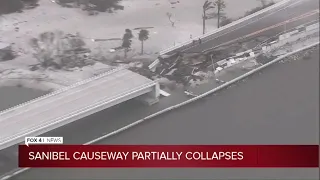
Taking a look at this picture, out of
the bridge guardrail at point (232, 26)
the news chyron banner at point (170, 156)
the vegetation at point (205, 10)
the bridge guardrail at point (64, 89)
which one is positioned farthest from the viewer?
the vegetation at point (205, 10)

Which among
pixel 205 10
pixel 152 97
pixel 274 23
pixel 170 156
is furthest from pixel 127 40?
pixel 170 156

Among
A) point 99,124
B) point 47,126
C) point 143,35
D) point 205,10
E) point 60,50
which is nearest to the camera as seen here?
point 47,126

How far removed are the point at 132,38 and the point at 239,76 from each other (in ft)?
2.90

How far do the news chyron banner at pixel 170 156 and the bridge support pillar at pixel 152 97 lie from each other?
91 centimetres

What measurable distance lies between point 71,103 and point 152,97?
0.53 metres

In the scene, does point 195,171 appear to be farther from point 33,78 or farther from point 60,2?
point 60,2

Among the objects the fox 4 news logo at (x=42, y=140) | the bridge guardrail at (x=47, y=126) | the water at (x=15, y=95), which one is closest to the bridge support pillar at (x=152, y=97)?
the bridge guardrail at (x=47, y=126)

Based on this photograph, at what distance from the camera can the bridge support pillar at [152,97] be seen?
3787 millimetres

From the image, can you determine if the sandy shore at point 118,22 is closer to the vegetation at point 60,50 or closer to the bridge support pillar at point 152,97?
the vegetation at point 60,50

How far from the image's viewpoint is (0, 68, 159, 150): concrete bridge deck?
10.8 feet

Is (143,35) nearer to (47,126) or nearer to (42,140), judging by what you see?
(47,126)

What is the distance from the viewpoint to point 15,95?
384 cm

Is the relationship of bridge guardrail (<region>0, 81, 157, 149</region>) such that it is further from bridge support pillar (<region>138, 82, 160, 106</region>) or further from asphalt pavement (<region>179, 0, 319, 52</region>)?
asphalt pavement (<region>179, 0, 319, 52</region>)

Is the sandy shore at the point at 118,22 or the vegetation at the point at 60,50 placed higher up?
the sandy shore at the point at 118,22
